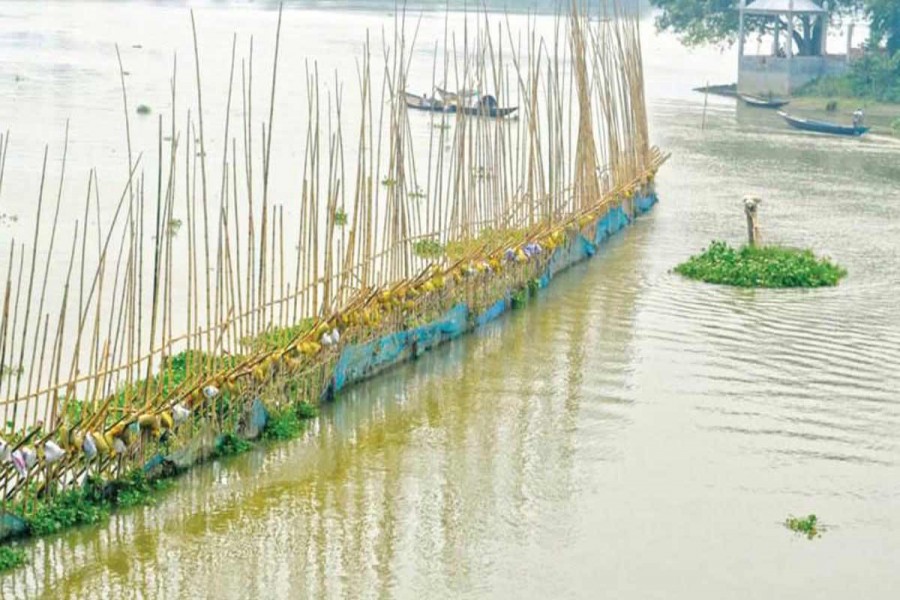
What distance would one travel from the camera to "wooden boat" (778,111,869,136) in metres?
28.4

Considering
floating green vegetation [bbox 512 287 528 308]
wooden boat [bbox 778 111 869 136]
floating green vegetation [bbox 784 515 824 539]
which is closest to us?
floating green vegetation [bbox 784 515 824 539]

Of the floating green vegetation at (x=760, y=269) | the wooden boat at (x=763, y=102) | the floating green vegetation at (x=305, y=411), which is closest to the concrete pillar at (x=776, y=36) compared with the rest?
the wooden boat at (x=763, y=102)

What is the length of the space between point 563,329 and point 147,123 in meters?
15.0

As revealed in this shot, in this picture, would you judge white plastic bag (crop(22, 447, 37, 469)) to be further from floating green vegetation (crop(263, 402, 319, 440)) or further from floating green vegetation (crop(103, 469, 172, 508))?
floating green vegetation (crop(263, 402, 319, 440))

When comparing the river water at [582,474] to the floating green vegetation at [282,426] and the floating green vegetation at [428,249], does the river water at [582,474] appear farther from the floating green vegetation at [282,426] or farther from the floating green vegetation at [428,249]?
the floating green vegetation at [428,249]

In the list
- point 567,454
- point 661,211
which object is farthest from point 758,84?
point 567,454

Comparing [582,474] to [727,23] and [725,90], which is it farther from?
[727,23]

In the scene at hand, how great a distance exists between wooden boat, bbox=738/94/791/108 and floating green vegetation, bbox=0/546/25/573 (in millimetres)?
27271

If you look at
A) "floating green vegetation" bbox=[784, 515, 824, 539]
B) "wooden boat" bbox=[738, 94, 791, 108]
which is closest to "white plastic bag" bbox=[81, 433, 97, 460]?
"floating green vegetation" bbox=[784, 515, 824, 539]

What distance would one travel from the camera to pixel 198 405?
873cm

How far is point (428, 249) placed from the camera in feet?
39.8

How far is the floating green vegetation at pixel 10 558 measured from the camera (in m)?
7.39

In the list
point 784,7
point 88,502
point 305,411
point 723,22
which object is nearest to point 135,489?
point 88,502

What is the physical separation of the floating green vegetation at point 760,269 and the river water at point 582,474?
0.68 feet
